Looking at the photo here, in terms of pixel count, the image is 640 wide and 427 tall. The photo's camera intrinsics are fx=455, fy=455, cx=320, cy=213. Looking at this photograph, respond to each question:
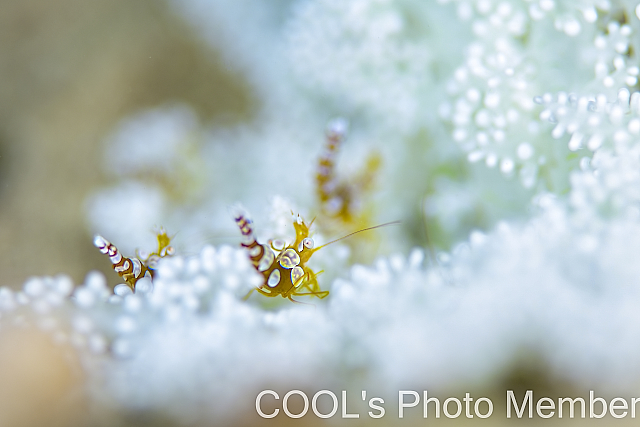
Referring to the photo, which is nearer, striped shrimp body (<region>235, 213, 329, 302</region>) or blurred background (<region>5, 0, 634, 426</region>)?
striped shrimp body (<region>235, 213, 329, 302</region>)

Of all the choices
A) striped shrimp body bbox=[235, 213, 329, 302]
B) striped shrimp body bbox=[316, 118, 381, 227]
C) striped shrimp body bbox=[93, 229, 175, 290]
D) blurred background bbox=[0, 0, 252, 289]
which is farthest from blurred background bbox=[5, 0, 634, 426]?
striped shrimp body bbox=[235, 213, 329, 302]

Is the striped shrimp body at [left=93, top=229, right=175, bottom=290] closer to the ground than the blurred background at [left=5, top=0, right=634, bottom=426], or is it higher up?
closer to the ground

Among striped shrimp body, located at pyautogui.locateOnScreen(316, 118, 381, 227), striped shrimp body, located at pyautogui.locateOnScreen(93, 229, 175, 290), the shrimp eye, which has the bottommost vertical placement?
striped shrimp body, located at pyautogui.locateOnScreen(93, 229, 175, 290)

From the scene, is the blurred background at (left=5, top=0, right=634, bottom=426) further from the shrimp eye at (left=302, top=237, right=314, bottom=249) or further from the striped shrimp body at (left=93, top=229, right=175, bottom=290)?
the shrimp eye at (left=302, top=237, right=314, bottom=249)

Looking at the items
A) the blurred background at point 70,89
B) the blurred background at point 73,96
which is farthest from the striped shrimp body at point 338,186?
the blurred background at point 70,89

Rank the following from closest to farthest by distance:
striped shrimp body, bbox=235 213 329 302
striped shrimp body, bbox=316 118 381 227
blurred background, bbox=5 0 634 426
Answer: striped shrimp body, bbox=235 213 329 302 < blurred background, bbox=5 0 634 426 < striped shrimp body, bbox=316 118 381 227

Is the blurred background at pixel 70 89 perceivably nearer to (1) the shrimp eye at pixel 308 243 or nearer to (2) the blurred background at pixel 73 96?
(2) the blurred background at pixel 73 96

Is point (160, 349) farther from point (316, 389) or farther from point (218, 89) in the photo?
point (218, 89)

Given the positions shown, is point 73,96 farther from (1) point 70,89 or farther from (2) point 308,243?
(2) point 308,243

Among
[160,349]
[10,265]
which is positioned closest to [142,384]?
[160,349]
